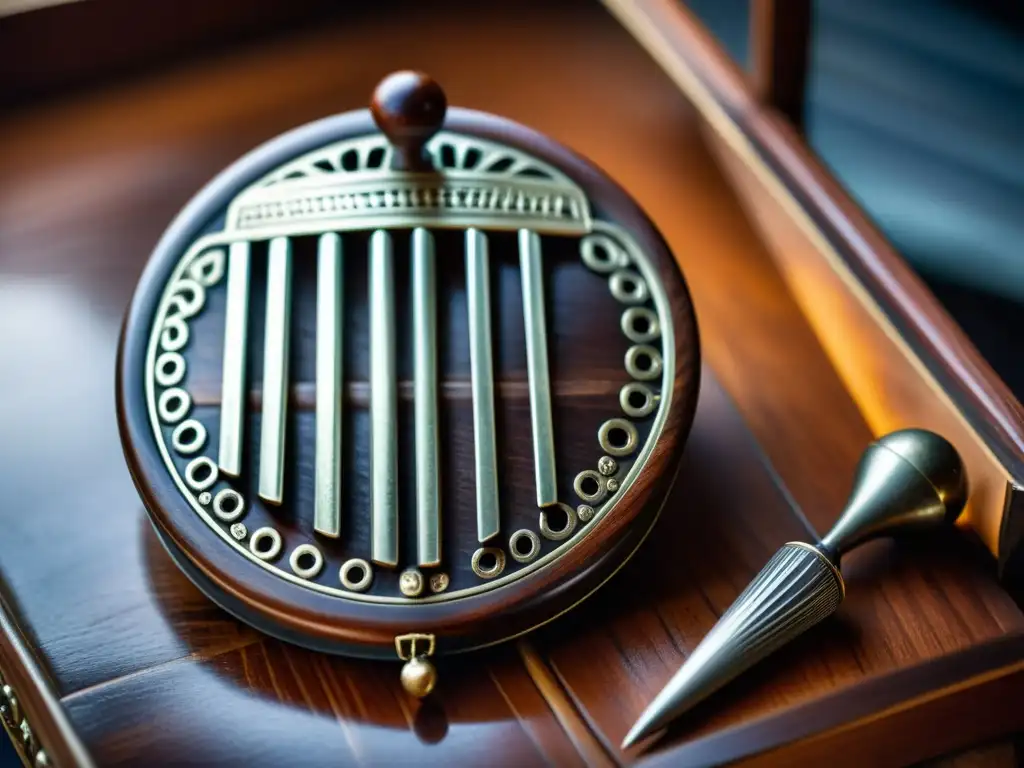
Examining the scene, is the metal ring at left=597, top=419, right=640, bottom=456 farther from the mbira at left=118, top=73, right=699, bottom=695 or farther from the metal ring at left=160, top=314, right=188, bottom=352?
the metal ring at left=160, top=314, right=188, bottom=352

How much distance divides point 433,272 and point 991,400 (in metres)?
0.33

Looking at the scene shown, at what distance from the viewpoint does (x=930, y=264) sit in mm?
826

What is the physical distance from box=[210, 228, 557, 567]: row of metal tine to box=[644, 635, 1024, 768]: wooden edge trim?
0.15 meters

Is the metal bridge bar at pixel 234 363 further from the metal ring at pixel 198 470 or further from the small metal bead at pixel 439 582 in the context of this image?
the small metal bead at pixel 439 582

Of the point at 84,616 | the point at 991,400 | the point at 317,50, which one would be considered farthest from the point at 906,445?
the point at 317,50

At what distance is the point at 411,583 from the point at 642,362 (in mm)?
191

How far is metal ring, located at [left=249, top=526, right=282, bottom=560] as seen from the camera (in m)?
0.62

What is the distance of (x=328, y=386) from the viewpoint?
2.20 ft

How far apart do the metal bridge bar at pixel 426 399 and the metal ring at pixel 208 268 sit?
0.12 m

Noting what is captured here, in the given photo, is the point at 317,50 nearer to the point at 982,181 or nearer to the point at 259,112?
the point at 259,112

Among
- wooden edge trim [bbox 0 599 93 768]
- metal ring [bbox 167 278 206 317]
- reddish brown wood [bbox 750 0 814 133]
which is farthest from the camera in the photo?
reddish brown wood [bbox 750 0 814 133]

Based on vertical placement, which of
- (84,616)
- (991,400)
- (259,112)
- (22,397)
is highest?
(259,112)

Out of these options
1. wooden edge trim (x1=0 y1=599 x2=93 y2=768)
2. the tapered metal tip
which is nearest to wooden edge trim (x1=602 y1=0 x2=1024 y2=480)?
the tapered metal tip

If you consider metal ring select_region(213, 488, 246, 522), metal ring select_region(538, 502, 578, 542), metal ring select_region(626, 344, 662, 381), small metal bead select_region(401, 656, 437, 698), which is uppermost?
metal ring select_region(213, 488, 246, 522)
